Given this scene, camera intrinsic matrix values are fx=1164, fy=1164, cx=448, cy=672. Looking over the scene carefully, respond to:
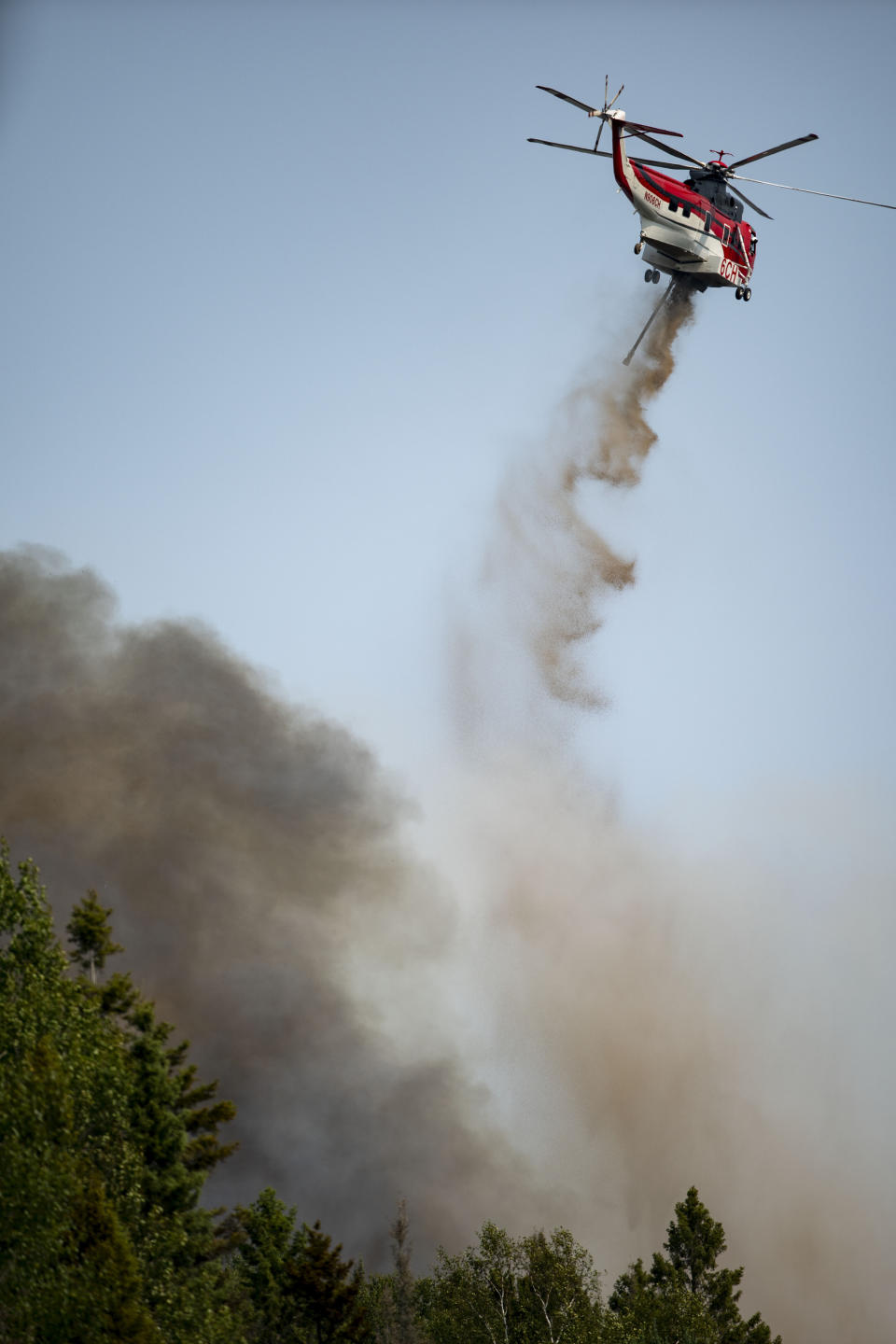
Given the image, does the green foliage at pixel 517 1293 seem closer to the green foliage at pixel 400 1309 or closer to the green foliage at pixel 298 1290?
the green foliage at pixel 400 1309

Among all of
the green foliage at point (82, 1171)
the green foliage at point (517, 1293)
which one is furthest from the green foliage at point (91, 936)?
the green foliage at point (517, 1293)

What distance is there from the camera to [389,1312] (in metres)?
58.0

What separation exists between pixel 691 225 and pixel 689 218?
1.15ft

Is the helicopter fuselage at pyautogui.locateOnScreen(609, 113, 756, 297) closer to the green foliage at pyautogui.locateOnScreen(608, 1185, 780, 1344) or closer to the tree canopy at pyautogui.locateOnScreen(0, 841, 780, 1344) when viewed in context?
the tree canopy at pyautogui.locateOnScreen(0, 841, 780, 1344)

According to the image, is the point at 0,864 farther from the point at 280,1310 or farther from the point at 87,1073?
the point at 280,1310

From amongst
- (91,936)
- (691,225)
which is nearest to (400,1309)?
(91,936)

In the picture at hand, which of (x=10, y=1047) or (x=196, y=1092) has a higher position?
(x=196, y=1092)

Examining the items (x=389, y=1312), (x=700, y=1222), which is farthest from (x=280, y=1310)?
(x=700, y=1222)

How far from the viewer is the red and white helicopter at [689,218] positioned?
59.8 metres

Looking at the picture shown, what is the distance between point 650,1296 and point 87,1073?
1828 inches

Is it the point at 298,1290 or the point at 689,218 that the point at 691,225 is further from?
the point at 298,1290

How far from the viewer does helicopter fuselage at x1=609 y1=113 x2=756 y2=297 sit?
200 ft

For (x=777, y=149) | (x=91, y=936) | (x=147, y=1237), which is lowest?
(x=147, y=1237)

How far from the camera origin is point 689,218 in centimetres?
6166
